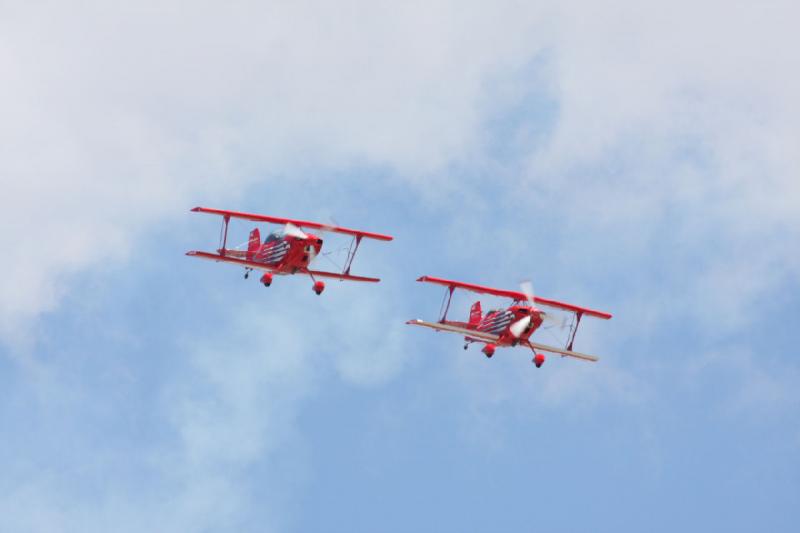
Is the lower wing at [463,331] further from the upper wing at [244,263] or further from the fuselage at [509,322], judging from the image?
the upper wing at [244,263]

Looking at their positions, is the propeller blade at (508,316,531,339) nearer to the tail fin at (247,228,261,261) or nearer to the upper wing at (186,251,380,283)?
the upper wing at (186,251,380,283)

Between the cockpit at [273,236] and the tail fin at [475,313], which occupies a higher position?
the tail fin at [475,313]

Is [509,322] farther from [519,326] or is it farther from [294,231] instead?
[294,231]

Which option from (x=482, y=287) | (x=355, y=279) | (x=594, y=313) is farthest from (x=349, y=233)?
(x=594, y=313)

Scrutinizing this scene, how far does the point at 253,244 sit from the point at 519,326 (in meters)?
18.2

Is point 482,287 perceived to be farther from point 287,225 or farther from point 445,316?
point 287,225

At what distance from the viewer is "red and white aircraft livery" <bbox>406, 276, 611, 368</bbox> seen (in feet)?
344

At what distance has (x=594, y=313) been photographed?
113 meters

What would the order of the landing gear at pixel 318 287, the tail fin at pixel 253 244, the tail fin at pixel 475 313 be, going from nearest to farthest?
1. the landing gear at pixel 318 287
2. the tail fin at pixel 253 244
3. the tail fin at pixel 475 313

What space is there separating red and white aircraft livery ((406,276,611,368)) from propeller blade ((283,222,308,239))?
29.5 feet

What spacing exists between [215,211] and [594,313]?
1103 inches

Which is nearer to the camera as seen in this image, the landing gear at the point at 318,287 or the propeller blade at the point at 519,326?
the landing gear at the point at 318,287

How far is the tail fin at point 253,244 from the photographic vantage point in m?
104

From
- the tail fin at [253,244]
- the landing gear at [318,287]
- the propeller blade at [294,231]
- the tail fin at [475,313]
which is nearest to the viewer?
the landing gear at [318,287]
